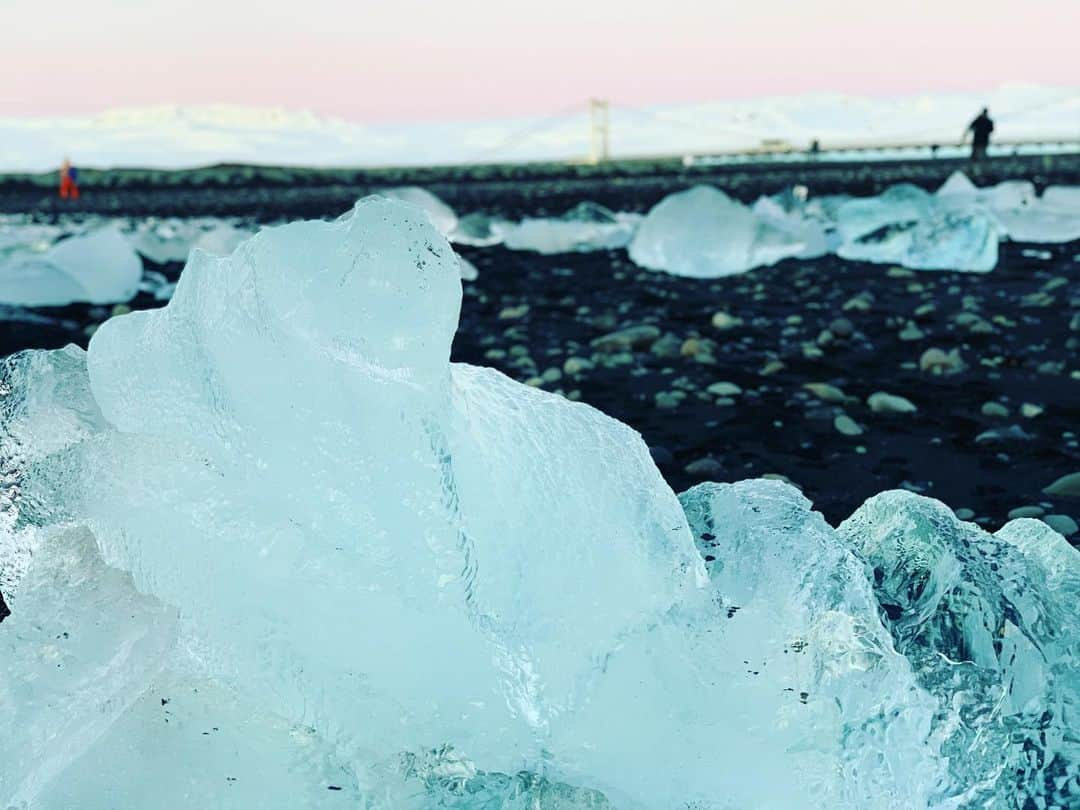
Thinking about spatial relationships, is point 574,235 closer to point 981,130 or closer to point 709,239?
point 709,239

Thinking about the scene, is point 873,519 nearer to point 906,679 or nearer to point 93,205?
point 906,679

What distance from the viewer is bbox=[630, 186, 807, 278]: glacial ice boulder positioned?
8188 millimetres

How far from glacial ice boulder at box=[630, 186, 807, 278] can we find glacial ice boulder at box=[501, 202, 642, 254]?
4.54ft

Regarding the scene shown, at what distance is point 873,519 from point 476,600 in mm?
883

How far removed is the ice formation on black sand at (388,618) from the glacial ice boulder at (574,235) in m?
8.61

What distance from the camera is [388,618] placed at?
135 cm

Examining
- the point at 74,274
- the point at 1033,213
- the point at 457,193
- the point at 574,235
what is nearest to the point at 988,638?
the point at 74,274

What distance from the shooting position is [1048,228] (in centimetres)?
938

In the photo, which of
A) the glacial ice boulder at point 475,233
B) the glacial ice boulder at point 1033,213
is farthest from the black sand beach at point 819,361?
the glacial ice boulder at point 475,233

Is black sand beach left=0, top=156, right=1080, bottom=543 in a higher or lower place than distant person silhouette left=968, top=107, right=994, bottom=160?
lower

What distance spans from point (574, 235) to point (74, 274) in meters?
4.83

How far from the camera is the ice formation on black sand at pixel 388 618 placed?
4.45 ft

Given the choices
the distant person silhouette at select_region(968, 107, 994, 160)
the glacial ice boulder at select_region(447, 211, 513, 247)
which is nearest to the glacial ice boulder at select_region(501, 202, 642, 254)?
the glacial ice boulder at select_region(447, 211, 513, 247)

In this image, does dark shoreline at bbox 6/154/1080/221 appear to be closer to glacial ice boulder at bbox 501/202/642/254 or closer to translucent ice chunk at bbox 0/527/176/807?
glacial ice boulder at bbox 501/202/642/254
